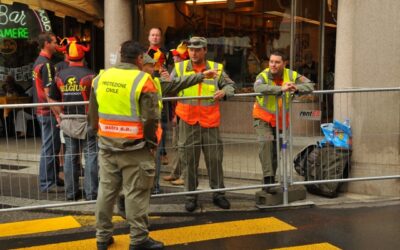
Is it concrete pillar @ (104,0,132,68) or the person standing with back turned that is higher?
concrete pillar @ (104,0,132,68)

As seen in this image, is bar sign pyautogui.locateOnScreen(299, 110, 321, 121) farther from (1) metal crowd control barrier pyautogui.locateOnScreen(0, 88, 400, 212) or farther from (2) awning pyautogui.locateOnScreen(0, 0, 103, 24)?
(2) awning pyautogui.locateOnScreen(0, 0, 103, 24)

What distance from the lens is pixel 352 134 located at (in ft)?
24.5

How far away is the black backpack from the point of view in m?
7.20

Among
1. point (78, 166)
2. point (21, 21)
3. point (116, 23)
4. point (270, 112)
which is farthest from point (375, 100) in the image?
point (21, 21)

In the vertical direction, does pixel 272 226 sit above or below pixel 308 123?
below

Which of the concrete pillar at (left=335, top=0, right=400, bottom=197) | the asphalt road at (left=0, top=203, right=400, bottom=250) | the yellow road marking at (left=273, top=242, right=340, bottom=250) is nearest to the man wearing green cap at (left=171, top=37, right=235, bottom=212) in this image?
the asphalt road at (left=0, top=203, right=400, bottom=250)

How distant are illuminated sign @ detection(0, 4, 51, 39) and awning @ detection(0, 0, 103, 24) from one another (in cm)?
48

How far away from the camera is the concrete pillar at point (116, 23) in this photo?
10.3 metres

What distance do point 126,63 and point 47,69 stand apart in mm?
2852

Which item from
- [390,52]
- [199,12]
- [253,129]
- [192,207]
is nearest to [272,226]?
[192,207]

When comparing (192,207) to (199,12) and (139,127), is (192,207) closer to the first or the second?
(139,127)

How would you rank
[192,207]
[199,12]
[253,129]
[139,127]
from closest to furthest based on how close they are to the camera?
[139,127] → [192,207] → [253,129] → [199,12]

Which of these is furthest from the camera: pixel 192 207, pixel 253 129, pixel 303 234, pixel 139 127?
pixel 253 129

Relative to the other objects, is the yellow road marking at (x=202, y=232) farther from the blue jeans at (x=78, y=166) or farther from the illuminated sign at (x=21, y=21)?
the illuminated sign at (x=21, y=21)
